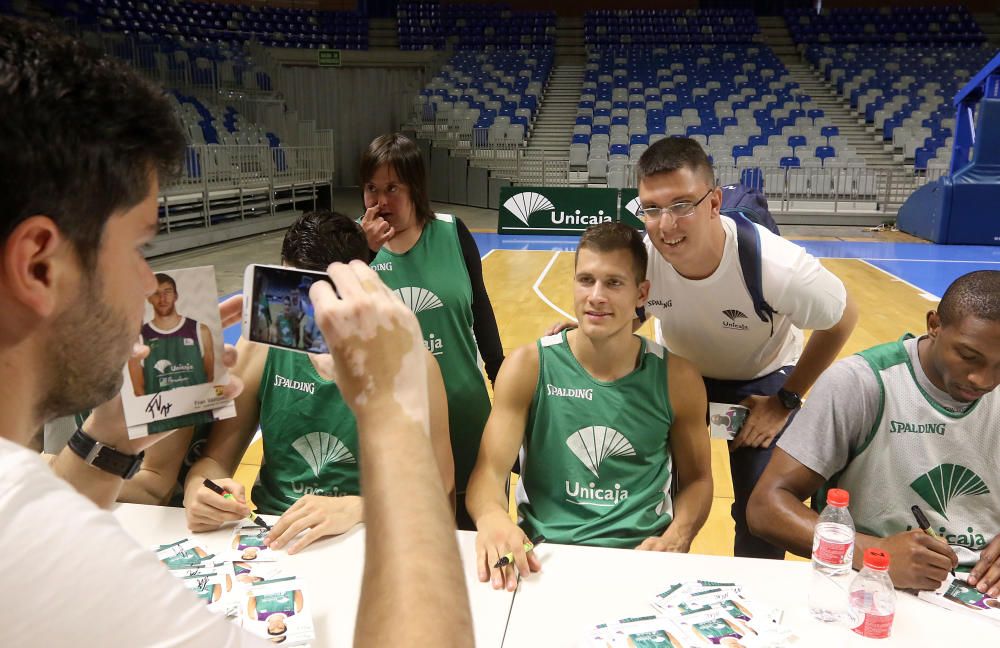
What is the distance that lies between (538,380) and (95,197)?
1776 mm

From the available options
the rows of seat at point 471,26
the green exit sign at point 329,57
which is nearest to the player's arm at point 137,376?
the green exit sign at point 329,57

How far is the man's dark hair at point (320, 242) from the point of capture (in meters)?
2.27

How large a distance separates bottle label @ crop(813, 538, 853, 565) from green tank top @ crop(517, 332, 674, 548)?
60 cm

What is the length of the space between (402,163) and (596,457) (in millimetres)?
1316

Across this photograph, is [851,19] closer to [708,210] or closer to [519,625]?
[708,210]

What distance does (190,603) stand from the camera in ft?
2.34

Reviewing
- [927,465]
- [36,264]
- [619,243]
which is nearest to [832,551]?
[927,465]

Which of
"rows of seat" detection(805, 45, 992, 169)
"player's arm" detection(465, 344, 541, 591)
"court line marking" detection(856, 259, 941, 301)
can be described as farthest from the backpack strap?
"rows of seat" detection(805, 45, 992, 169)

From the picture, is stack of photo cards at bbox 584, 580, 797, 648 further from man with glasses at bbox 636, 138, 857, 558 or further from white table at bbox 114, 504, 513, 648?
man with glasses at bbox 636, 138, 857, 558

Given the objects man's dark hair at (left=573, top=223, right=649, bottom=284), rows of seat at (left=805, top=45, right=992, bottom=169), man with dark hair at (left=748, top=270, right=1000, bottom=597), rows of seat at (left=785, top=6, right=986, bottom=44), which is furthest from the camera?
rows of seat at (left=785, top=6, right=986, bottom=44)

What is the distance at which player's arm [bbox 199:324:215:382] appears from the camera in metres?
1.47

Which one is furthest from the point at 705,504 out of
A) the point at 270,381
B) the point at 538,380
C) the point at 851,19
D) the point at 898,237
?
the point at 851,19

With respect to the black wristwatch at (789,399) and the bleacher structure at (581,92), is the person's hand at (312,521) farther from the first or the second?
the bleacher structure at (581,92)

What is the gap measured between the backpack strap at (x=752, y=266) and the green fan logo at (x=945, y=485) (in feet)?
2.89
